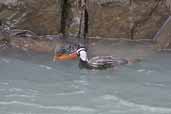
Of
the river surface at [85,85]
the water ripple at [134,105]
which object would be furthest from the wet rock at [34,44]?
the water ripple at [134,105]

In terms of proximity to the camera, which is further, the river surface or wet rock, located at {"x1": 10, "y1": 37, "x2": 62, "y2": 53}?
wet rock, located at {"x1": 10, "y1": 37, "x2": 62, "y2": 53}

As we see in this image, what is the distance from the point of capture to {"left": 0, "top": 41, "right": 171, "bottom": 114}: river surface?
28.6 feet

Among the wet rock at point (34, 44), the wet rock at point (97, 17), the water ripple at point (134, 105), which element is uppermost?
the wet rock at point (97, 17)

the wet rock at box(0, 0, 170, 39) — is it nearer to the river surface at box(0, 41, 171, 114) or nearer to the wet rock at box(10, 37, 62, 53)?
the wet rock at box(10, 37, 62, 53)

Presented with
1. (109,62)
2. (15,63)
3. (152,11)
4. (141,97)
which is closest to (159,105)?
(141,97)

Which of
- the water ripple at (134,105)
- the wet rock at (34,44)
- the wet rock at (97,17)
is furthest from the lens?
the wet rock at (97,17)

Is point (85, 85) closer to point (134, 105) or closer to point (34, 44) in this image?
point (134, 105)

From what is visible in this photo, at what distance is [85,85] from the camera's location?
396 inches

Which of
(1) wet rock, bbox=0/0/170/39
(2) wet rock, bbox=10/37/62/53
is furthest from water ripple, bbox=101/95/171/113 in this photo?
(1) wet rock, bbox=0/0/170/39

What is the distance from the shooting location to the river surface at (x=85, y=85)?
873 centimetres

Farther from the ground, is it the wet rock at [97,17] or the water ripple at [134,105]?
the wet rock at [97,17]

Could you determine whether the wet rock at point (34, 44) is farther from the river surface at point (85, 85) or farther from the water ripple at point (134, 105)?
the water ripple at point (134, 105)

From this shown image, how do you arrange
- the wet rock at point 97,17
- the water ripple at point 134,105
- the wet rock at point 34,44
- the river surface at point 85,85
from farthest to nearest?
the wet rock at point 97,17
the wet rock at point 34,44
the river surface at point 85,85
the water ripple at point 134,105

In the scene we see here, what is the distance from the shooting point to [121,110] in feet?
28.1
